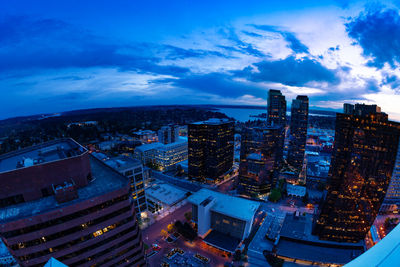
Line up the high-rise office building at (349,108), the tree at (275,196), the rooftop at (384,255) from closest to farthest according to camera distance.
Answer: the rooftop at (384,255) < the tree at (275,196) < the high-rise office building at (349,108)

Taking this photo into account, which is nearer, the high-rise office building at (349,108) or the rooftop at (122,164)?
the rooftop at (122,164)

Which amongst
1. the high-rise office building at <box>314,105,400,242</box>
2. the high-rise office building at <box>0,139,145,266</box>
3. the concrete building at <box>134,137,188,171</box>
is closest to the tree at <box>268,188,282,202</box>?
the high-rise office building at <box>314,105,400,242</box>

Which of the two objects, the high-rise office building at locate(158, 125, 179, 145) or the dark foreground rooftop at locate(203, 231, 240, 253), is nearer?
the dark foreground rooftop at locate(203, 231, 240, 253)

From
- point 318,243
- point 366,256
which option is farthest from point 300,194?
point 366,256

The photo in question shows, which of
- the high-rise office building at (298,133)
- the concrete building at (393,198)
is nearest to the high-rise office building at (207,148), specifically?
the high-rise office building at (298,133)

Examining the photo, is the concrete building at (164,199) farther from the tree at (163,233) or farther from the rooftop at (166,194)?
the tree at (163,233)

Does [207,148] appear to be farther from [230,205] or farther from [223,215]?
[223,215]

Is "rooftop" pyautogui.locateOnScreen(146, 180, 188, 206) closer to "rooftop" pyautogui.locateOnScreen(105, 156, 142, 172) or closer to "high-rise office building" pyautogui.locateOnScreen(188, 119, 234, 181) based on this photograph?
"rooftop" pyautogui.locateOnScreen(105, 156, 142, 172)
